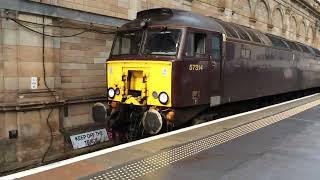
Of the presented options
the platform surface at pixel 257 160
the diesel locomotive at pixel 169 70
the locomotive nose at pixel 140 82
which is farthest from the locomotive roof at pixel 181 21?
the platform surface at pixel 257 160

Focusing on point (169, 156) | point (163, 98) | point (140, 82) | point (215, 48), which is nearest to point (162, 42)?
point (140, 82)

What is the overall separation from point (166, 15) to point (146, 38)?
2.29 ft

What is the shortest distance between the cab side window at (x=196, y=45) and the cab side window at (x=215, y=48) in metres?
0.32

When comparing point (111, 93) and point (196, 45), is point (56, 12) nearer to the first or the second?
point (111, 93)

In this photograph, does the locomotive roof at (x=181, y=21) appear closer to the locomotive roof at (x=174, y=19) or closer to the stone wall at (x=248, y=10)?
the locomotive roof at (x=174, y=19)

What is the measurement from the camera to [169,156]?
18.5 ft

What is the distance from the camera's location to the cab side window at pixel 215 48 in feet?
30.3

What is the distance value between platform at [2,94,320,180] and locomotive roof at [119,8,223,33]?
234 cm

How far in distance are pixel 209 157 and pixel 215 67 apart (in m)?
4.03

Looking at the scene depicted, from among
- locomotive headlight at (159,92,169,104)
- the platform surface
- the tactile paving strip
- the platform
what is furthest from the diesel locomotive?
the platform surface

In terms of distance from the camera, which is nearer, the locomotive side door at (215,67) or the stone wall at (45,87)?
the stone wall at (45,87)

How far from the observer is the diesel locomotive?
8195mm

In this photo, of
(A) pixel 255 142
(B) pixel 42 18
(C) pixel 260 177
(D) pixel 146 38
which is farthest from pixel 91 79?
(C) pixel 260 177

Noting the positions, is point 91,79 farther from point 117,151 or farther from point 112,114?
point 117,151
